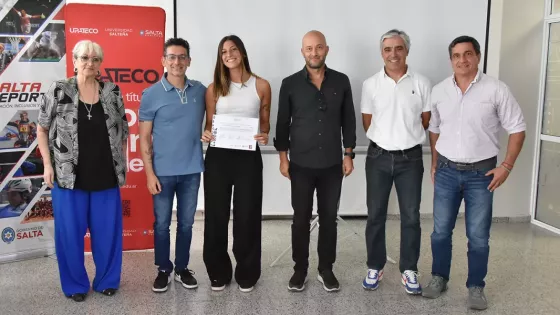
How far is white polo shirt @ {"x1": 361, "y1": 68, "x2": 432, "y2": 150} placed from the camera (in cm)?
307

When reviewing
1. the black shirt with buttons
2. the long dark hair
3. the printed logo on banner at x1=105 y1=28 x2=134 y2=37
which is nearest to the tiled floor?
the black shirt with buttons

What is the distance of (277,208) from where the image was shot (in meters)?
5.01

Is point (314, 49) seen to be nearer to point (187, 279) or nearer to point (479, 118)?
point (479, 118)

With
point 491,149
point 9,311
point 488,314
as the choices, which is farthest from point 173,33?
point 488,314

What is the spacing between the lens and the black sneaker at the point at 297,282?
324cm

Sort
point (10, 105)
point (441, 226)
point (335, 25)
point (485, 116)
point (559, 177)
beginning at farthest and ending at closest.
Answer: point (559, 177), point (335, 25), point (10, 105), point (441, 226), point (485, 116)

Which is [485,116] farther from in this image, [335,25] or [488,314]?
[335,25]

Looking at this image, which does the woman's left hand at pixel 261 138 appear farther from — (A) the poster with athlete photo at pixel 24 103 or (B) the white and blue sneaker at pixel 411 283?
(A) the poster with athlete photo at pixel 24 103

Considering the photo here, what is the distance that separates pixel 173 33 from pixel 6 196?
196 centimetres

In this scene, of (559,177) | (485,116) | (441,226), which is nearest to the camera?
(485,116)

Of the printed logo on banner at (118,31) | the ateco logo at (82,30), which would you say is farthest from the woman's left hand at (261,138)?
the ateco logo at (82,30)

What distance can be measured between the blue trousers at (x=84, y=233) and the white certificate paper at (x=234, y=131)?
2.39ft

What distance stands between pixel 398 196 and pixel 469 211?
0.44 meters

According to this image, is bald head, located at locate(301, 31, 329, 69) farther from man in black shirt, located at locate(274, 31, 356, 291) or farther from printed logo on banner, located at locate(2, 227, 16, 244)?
printed logo on banner, located at locate(2, 227, 16, 244)
